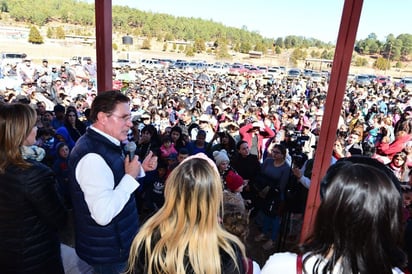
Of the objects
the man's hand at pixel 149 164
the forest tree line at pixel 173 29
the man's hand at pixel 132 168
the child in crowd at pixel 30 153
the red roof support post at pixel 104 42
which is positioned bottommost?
the man's hand at pixel 149 164

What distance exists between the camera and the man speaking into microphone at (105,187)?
1.39 m

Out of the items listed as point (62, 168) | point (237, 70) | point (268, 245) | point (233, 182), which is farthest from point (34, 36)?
point (268, 245)

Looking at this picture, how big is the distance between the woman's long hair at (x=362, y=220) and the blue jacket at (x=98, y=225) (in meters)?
1.03

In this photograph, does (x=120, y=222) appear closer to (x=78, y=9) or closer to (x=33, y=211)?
(x=33, y=211)

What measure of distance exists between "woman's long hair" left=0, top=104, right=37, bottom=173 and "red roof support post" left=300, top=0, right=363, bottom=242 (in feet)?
4.82

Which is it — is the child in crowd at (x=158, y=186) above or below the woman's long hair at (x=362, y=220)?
below

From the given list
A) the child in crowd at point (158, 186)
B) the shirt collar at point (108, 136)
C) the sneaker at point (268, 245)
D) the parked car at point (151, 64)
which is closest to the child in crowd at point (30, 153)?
the shirt collar at point (108, 136)

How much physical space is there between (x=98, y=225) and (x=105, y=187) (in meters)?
0.27

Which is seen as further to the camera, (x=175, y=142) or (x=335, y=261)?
(x=175, y=142)

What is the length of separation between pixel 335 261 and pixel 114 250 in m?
1.16

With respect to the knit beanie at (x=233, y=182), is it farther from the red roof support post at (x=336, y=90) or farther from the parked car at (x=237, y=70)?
the parked car at (x=237, y=70)

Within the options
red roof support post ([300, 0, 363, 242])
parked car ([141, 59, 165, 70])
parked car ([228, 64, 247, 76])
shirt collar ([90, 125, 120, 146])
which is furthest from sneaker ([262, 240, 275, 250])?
parked car ([141, 59, 165, 70])

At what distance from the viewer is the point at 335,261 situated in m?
0.86

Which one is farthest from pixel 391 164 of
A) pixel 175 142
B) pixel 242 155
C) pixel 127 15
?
pixel 127 15
